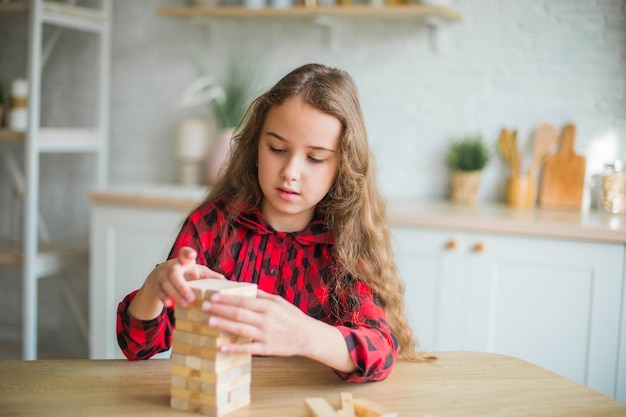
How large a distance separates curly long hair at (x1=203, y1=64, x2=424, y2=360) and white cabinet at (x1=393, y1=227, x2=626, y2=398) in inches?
40.6

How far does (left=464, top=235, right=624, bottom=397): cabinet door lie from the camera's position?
2559 mm

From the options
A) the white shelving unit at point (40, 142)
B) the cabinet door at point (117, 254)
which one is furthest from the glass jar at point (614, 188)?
the white shelving unit at point (40, 142)

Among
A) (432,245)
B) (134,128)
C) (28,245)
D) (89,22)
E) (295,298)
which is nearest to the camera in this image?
(295,298)

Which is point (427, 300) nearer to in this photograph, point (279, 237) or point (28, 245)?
point (279, 237)

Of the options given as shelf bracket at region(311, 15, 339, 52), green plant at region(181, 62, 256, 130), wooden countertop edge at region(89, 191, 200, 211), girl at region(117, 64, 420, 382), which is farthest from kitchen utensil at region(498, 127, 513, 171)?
girl at region(117, 64, 420, 382)

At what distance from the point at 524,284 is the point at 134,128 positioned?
2.12 metres

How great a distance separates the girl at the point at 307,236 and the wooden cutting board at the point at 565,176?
1.59 m

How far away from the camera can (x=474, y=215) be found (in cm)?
274

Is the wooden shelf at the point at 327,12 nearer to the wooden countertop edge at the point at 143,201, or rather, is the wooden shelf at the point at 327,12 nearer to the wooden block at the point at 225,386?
the wooden countertop edge at the point at 143,201

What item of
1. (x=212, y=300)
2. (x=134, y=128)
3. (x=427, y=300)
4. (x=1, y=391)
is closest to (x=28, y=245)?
(x=134, y=128)

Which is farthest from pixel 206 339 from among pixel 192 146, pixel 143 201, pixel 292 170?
pixel 192 146

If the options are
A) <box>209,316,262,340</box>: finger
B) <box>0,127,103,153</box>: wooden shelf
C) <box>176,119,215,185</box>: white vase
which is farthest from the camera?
<box>176,119,215,185</box>: white vase

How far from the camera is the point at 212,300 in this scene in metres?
1.10

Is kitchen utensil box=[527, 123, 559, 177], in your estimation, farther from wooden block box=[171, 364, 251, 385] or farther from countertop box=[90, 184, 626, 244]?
wooden block box=[171, 364, 251, 385]
